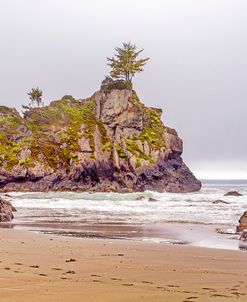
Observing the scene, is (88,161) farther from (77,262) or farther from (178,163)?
(77,262)

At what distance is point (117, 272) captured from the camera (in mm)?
6973

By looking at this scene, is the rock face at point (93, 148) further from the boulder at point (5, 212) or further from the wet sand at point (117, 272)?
the wet sand at point (117, 272)

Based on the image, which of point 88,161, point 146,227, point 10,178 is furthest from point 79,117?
point 146,227

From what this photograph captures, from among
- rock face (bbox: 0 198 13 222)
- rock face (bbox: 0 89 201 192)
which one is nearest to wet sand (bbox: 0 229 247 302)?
rock face (bbox: 0 198 13 222)

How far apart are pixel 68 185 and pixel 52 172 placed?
2893 millimetres

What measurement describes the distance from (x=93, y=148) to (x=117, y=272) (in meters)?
58.8

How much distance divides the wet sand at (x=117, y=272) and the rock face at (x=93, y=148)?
50.2 metres

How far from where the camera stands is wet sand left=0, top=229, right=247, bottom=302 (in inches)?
207

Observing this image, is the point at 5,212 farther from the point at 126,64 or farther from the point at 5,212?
the point at 126,64

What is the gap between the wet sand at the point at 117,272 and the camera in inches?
207

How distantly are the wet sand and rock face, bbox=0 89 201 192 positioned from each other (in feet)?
165

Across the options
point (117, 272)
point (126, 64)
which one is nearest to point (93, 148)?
point (126, 64)

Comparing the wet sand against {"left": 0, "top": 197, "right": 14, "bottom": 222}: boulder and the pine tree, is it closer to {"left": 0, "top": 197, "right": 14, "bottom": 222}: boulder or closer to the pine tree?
{"left": 0, "top": 197, "right": 14, "bottom": 222}: boulder

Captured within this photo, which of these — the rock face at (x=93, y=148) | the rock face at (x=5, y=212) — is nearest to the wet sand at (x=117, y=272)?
the rock face at (x=5, y=212)
